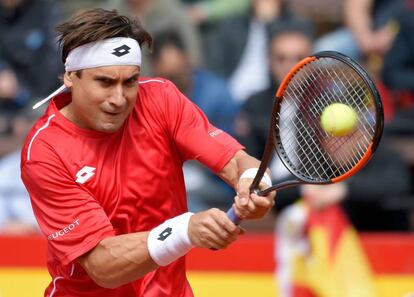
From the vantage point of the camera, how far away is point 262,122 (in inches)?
311

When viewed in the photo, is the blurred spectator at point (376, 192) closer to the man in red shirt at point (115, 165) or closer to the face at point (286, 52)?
the face at point (286, 52)

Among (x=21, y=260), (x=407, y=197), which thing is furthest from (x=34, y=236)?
(x=407, y=197)

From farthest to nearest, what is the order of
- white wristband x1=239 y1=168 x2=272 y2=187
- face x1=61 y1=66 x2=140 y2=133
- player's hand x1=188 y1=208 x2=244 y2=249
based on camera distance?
face x1=61 y1=66 x2=140 y2=133, white wristband x1=239 y1=168 x2=272 y2=187, player's hand x1=188 y1=208 x2=244 y2=249

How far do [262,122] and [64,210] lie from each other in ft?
11.3

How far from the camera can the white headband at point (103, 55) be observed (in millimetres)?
4578

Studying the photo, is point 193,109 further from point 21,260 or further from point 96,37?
point 21,260

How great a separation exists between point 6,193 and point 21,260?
58cm

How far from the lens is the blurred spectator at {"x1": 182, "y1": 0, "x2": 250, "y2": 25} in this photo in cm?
910

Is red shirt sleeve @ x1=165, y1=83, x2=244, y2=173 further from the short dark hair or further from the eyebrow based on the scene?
the short dark hair

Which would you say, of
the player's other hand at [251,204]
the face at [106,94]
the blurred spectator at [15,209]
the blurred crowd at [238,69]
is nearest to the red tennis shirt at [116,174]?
the face at [106,94]

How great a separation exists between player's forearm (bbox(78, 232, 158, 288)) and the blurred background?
218 centimetres

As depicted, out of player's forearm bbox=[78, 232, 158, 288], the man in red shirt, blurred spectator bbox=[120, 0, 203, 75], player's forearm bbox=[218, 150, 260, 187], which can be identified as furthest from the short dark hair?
blurred spectator bbox=[120, 0, 203, 75]

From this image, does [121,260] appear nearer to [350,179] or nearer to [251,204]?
[251,204]

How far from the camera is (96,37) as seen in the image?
4.61 meters
